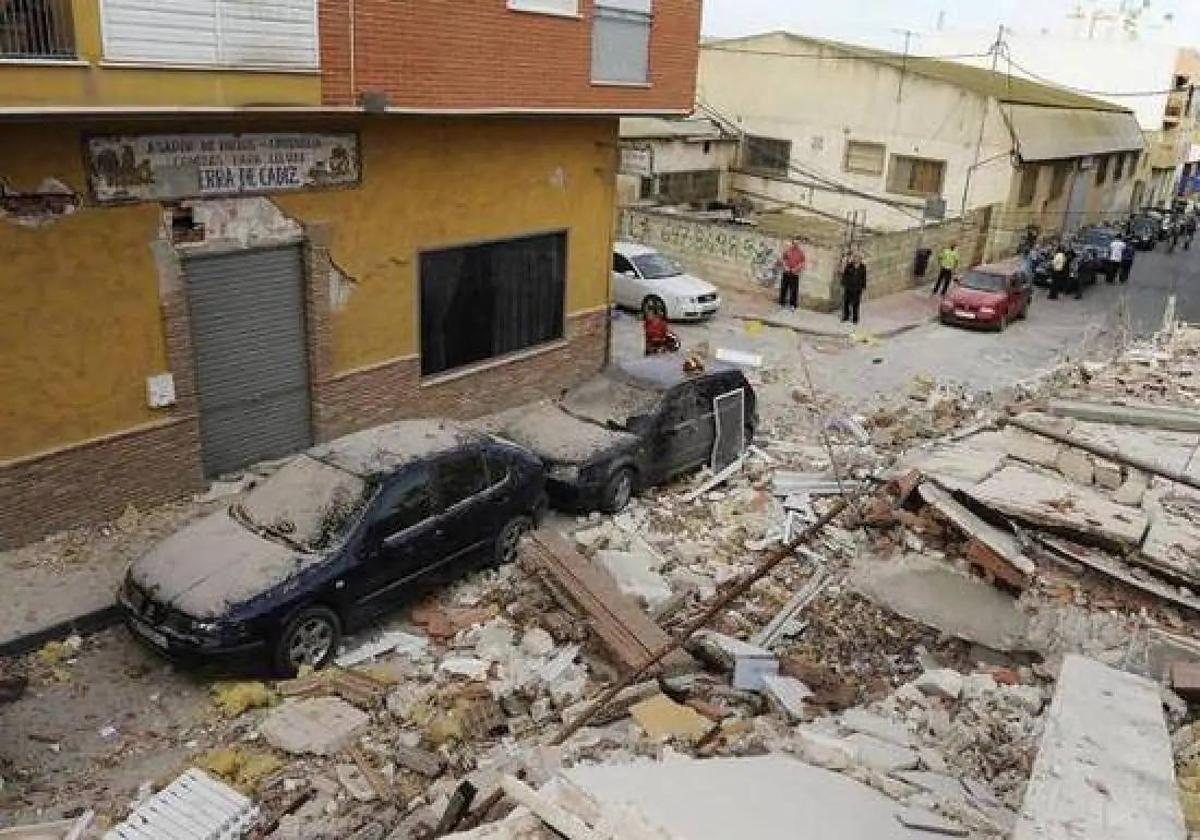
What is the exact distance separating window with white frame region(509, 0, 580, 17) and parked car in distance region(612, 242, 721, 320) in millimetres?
8269

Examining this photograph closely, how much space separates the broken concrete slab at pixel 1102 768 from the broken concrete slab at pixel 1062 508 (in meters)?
3.38

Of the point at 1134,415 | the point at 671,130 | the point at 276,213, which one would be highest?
the point at 276,213

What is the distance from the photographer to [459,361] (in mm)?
15398

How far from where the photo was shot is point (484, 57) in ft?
43.1

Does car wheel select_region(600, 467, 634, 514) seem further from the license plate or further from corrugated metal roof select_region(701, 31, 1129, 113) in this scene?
corrugated metal roof select_region(701, 31, 1129, 113)

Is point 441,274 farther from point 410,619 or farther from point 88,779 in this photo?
point 88,779

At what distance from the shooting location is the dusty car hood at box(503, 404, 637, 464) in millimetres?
12672

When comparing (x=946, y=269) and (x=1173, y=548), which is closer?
(x=1173, y=548)

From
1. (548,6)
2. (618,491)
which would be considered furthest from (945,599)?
(548,6)

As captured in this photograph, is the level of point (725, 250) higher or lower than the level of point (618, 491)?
higher

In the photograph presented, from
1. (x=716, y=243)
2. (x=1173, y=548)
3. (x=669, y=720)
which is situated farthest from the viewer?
(x=716, y=243)

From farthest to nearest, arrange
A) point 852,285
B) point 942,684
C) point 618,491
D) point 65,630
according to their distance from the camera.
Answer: point 852,285 → point 618,491 → point 65,630 → point 942,684

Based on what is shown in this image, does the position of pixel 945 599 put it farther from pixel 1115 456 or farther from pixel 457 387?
pixel 457 387

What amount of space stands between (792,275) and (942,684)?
58.3ft
